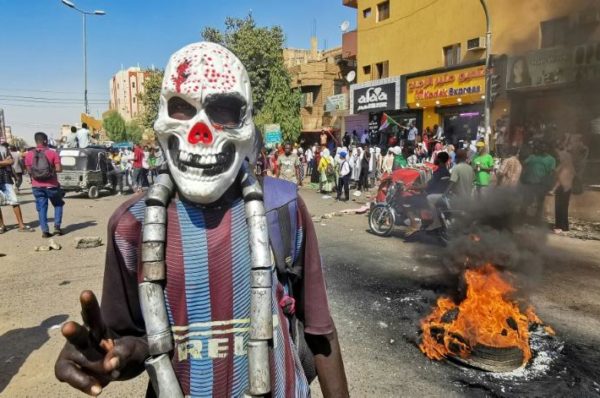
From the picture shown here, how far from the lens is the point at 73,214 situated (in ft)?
40.8

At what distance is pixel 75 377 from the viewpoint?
3.79 ft

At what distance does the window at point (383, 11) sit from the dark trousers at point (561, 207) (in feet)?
59.0

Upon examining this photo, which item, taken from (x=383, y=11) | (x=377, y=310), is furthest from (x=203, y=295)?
(x=383, y=11)

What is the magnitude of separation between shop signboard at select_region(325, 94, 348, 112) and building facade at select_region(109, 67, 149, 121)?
288ft

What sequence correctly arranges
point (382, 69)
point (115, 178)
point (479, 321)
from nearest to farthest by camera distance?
1. point (479, 321)
2. point (115, 178)
3. point (382, 69)

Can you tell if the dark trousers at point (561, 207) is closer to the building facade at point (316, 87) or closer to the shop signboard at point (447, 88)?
the shop signboard at point (447, 88)

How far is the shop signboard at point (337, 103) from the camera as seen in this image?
2805 centimetres

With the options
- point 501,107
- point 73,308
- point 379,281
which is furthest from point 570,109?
point 73,308

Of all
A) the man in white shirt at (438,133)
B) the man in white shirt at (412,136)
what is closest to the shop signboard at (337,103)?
the man in white shirt at (412,136)

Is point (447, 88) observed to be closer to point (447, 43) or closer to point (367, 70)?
point (447, 43)

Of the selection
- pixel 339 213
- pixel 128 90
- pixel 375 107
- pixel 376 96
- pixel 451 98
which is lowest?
pixel 339 213

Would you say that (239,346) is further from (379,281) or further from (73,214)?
(73,214)

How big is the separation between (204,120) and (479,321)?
361 centimetres

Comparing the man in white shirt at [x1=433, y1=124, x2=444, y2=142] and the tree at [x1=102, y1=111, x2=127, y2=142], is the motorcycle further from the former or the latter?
the tree at [x1=102, y1=111, x2=127, y2=142]
